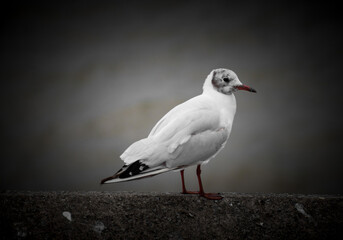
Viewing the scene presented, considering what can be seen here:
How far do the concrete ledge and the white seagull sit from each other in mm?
243

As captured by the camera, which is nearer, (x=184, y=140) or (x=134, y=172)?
(x=134, y=172)

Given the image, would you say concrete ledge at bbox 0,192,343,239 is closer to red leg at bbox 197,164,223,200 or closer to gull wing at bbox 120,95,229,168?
red leg at bbox 197,164,223,200

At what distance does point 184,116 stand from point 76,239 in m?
1.66

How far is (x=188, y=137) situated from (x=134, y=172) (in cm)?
69

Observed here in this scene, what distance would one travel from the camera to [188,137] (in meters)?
3.82

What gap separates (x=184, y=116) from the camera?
154 inches

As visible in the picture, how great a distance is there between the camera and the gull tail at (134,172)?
11.6 ft

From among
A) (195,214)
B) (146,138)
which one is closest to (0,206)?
(146,138)

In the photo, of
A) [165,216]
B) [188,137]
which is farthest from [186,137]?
[165,216]

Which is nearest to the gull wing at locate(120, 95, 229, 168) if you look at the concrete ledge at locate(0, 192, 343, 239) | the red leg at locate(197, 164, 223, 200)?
the red leg at locate(197, 164, 223, 200)

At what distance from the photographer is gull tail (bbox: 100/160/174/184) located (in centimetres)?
353

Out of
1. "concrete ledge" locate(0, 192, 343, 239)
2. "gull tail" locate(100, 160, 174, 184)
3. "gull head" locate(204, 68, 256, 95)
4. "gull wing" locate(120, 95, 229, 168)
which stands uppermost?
"gull head" locate(204, 68, 256, 95)

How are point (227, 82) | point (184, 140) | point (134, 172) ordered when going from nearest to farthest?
1. point (134, 172)
2. point (184, 140)
3. point (227, 82)

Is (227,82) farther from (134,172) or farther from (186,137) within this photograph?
(134,172)
